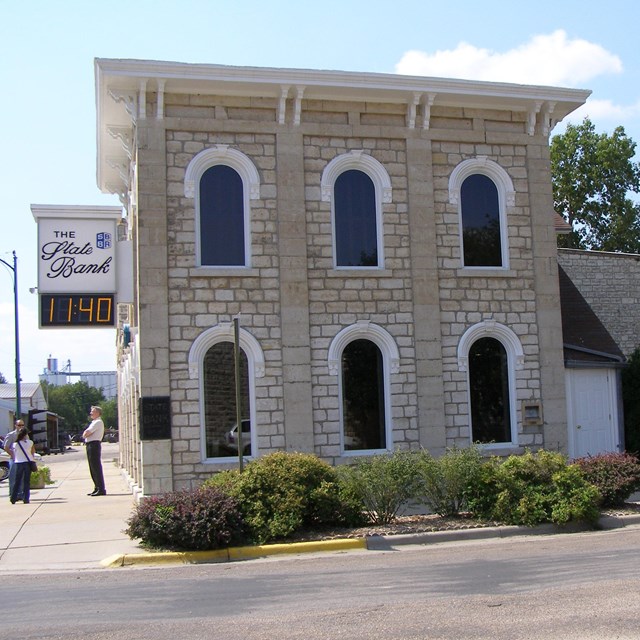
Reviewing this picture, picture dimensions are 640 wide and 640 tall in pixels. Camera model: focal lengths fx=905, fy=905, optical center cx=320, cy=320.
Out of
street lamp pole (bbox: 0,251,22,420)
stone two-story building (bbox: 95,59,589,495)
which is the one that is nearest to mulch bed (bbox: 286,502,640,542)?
stone two-story building (bbox: 95,59,589,495)

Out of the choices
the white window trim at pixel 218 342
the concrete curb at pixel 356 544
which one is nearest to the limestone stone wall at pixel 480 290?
the white window trim at pixel 218 342

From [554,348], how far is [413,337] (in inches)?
112

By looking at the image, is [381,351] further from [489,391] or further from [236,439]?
[236,439]

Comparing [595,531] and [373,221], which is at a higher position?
[373,221]

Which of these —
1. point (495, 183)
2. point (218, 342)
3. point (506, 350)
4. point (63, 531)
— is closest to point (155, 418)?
point (218, 342)

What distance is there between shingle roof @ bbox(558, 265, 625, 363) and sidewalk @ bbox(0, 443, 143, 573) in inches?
367

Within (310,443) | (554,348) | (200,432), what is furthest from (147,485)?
(554,348)

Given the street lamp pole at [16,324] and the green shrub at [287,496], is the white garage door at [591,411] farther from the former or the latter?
the street lamp pole at [16,324]

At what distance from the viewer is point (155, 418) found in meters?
15.1

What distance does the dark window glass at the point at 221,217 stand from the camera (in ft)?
52.1

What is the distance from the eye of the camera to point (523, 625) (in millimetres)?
7188

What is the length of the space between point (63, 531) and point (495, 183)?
10001mm

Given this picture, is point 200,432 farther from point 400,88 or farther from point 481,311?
point 400,88

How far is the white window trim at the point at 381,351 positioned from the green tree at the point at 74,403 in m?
109
